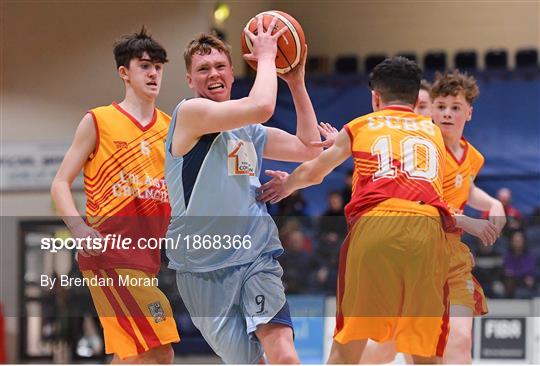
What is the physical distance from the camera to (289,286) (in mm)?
8648

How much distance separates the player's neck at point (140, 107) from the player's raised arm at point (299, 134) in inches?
31.1

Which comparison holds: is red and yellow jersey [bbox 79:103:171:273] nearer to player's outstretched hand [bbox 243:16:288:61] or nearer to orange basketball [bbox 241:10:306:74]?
orange basketball [bbox 241:10:306:74]

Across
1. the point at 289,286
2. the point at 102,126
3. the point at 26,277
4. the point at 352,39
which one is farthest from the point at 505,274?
the point at 102,126

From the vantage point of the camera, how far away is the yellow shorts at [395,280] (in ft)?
15.1

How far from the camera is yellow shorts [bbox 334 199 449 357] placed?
461 centimetres

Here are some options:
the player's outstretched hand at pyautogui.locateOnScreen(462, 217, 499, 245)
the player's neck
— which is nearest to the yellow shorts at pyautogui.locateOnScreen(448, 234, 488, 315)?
the player's outstretched hand at pyautogui.locateOnScreen(462, 217, 499, 245)

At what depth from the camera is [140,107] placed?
18.4 feet

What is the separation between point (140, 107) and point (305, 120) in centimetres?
103

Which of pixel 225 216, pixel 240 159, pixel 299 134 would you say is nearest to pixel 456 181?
pixel 299 134

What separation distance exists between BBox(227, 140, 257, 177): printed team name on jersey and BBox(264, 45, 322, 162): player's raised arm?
27cm

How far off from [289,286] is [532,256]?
7.59ft

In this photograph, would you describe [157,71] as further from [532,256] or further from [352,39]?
[352,39]

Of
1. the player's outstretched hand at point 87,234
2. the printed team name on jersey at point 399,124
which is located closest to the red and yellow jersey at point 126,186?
the player's outstretched hand at point 87,234

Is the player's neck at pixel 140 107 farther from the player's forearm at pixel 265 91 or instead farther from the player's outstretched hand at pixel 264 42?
the player's forearm at pixel 265 91
